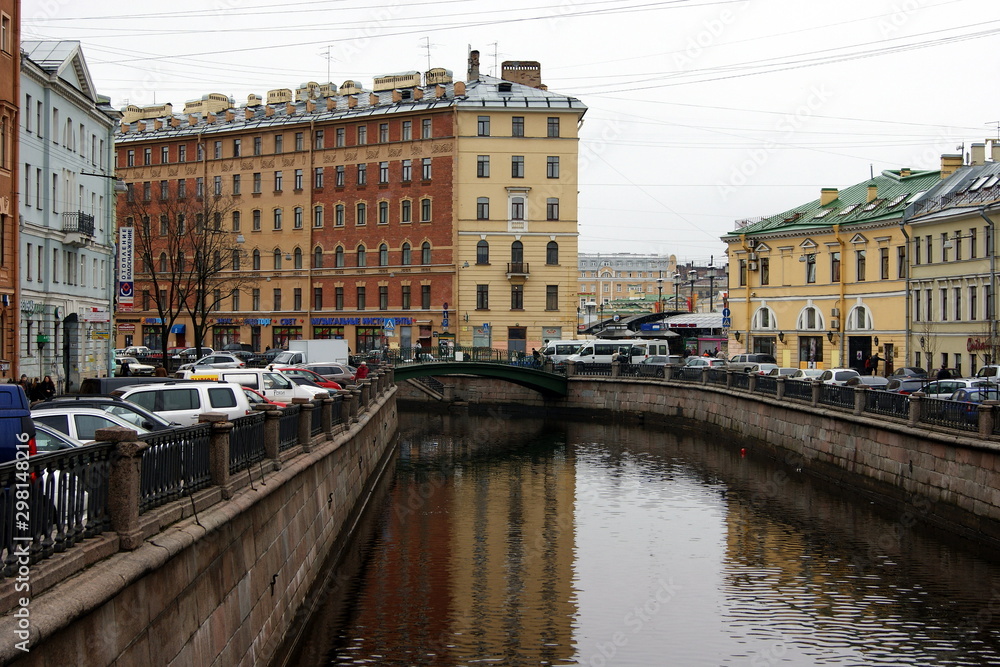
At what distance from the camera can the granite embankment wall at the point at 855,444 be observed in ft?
74.6

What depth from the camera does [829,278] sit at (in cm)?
6019

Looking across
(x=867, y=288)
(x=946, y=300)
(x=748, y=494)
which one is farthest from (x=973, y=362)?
(x=748, y=494)

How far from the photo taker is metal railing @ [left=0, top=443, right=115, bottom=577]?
23.5ft

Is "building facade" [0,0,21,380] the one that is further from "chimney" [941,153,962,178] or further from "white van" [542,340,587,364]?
"chimney" [941,153,962,178]

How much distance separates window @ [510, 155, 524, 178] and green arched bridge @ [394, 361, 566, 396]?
53.7 feet

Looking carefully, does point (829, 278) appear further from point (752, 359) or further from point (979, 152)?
point (979, 152)

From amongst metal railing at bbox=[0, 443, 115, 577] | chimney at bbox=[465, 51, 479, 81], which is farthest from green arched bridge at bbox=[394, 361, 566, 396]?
metal railing at bbox=[0, 443, 115, 577]

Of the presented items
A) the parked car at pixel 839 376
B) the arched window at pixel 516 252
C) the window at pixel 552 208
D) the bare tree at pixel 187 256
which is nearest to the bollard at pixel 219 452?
the parked car at pixel 839 376

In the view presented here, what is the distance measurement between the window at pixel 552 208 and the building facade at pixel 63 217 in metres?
28.1

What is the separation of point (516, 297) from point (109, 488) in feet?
201

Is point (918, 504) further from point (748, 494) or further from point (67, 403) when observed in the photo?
point (67, 403)

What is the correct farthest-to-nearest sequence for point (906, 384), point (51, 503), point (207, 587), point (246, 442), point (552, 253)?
point (552, 253), point (906, 384), point (246, 442), point (207, 587), point (51, 503)

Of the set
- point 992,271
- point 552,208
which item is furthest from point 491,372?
point 992,271

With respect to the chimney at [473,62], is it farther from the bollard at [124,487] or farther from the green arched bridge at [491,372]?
the bollard at [124,487]
